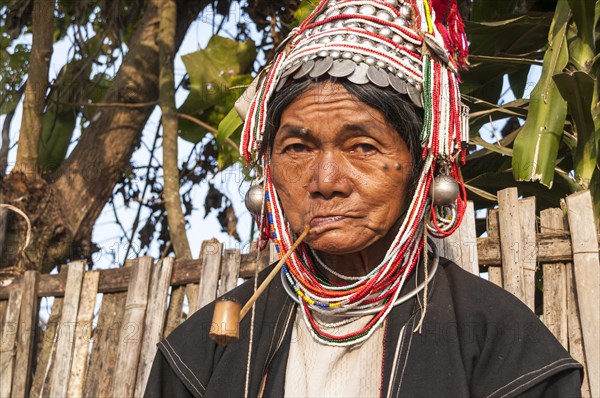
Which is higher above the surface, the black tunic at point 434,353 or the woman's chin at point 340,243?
the woman's chin at point 340,243

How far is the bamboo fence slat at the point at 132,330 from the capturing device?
4148 millimetres

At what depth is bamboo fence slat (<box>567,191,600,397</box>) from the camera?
3.25 meters

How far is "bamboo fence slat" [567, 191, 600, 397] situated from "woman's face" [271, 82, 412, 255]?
2.89ft

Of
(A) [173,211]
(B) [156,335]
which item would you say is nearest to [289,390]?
(B) [156,335]

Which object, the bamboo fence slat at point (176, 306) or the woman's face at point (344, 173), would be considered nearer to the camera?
the woman's face at point (344, 173)

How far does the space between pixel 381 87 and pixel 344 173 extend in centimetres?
25

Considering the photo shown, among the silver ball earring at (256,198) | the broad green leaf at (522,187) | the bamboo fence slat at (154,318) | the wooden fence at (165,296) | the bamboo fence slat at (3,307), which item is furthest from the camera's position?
the bamboo fence slat at (3,307)

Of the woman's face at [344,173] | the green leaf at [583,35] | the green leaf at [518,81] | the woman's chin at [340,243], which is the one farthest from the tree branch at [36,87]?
the woman's chin at [340,243]

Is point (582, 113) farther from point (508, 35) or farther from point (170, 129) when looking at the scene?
point (170, 129)

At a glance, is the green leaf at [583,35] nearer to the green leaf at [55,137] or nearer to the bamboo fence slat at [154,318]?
the bamboo fence slat at [154,318]

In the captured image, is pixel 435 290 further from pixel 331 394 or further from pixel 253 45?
pixel 253 45

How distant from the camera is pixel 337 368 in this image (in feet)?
8.98

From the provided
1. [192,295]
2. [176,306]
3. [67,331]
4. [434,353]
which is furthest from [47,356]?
[434,353]

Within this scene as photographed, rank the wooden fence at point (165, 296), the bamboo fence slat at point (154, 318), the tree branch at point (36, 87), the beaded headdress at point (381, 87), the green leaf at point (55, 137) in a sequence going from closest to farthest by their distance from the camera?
the beaded headdress at point (381, 87) < the wooden fence at point (165, 296) < the bamboo fence slat at point (154, 318) < the tree branch at point (36, 87) < the green leaf at point (55, 137)
